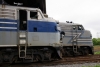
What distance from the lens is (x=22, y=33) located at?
32.1ft

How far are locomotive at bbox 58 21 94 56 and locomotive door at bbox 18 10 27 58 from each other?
599 cm

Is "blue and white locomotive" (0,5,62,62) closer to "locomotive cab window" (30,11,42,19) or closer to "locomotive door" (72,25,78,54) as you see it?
"locomotive cab window" (30,11,42,19)

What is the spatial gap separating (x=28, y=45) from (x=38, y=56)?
1.03m

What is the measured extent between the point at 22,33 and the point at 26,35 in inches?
8.9

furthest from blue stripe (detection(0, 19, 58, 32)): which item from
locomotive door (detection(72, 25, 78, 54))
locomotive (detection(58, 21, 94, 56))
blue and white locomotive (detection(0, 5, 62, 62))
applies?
locomotive door (detection(72, 25, 78, 54))

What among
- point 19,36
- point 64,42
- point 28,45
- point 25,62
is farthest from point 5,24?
point 64,42

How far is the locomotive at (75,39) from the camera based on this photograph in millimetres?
15992

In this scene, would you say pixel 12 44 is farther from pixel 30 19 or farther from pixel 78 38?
pixel 78 38

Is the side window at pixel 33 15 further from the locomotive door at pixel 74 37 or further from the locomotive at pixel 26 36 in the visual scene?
the locomotive door at pixel 74 37

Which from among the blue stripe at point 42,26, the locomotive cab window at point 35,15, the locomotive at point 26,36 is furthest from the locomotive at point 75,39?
the locomotive cab window at point 35,15

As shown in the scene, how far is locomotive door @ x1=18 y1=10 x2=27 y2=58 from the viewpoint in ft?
32.0

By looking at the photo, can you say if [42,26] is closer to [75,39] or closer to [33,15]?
[33,15]

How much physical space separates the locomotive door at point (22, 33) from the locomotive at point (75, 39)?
599cm

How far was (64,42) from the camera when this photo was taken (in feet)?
52.3
